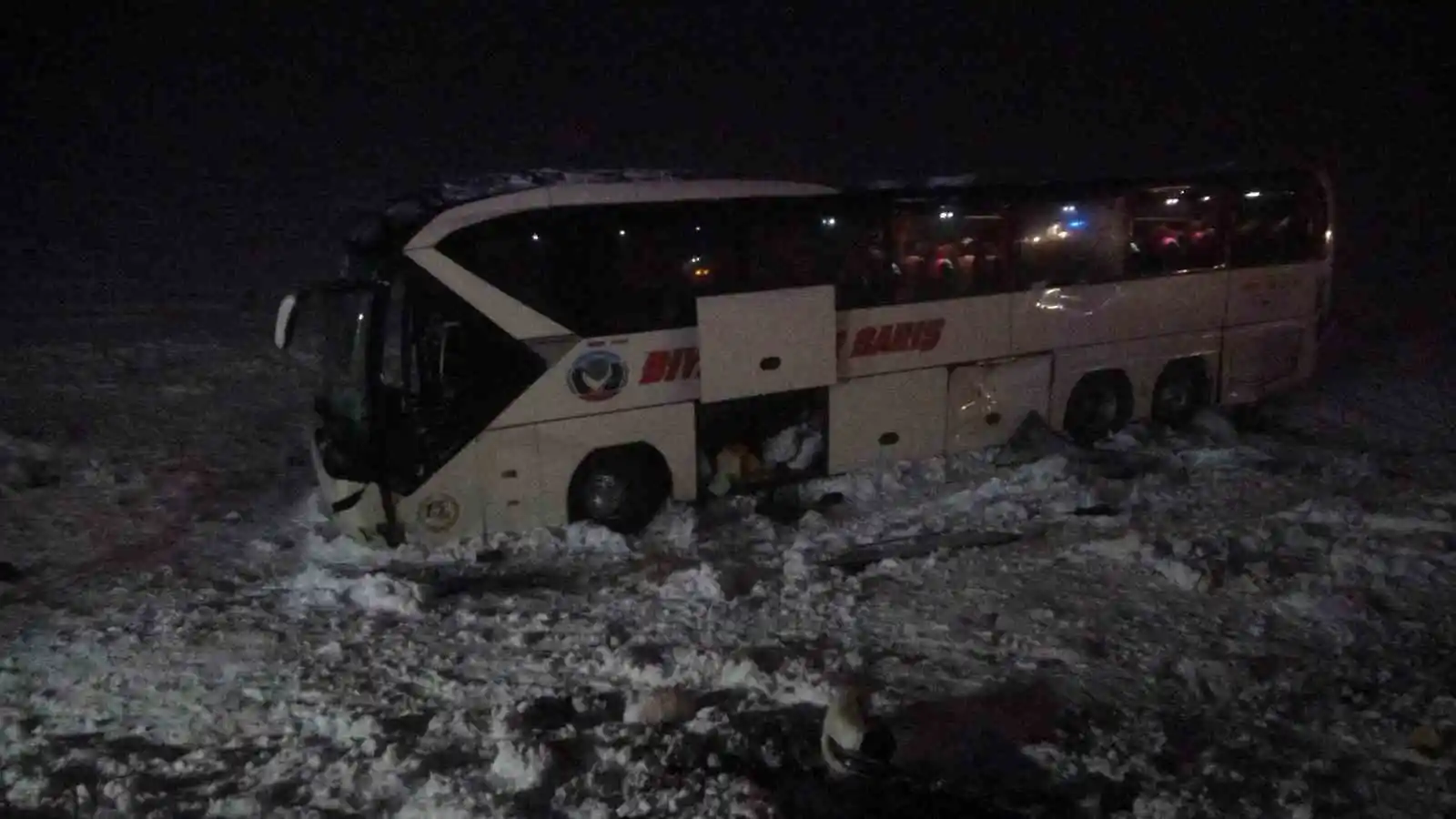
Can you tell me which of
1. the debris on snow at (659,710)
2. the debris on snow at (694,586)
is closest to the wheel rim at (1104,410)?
the debris on snow at (694,586)

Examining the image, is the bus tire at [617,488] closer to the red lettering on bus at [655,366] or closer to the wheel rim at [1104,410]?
the red lettering on bus at [655,366]

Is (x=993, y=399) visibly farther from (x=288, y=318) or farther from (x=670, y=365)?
(x=288, y=318)

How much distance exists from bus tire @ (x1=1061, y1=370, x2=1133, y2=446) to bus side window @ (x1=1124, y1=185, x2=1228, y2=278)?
3.91 feet

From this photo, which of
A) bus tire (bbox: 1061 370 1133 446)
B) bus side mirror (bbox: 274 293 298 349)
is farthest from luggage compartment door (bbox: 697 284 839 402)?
bus tire (bbox: 1061 370 1133 446)

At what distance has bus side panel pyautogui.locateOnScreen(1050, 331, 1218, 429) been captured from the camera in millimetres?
13258

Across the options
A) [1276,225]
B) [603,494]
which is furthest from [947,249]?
[1276,225]

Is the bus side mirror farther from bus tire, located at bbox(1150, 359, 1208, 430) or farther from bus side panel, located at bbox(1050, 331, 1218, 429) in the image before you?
bus tire, located at bbox(1150, 359, 1208, 430)

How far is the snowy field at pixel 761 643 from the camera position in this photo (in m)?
6.69

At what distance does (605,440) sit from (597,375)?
60 centimetres

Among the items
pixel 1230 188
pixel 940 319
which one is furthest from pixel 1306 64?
pixel 940 319

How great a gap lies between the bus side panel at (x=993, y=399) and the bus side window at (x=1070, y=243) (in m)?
0.89

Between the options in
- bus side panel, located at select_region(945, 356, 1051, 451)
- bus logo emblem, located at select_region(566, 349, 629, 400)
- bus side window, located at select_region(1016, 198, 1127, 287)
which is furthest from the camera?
bus side window, located at select_region(1016, 198, 1127, 287)

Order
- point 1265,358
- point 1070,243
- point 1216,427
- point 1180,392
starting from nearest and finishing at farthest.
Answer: point 1070,243 < point 1216,427 < point 1180,392 < point 1265,358

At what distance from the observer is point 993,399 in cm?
1275
